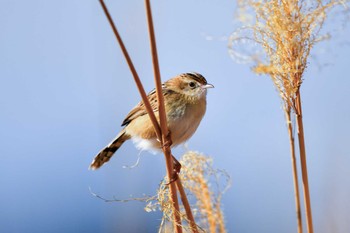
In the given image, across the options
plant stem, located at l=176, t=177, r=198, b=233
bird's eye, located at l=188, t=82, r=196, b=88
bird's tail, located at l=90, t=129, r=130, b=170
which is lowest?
plant stem, located at l=176, t=177, r=198, b=233

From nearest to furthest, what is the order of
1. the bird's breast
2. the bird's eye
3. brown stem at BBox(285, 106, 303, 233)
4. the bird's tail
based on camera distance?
brown stem at BBox(285, 106, 303, 233)
the bird's breast
the bird's tail
the bird's eye

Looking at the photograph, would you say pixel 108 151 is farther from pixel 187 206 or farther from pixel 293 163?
pixel 293 163

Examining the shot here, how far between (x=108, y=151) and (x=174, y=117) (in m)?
0.53

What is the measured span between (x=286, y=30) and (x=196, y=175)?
60cm

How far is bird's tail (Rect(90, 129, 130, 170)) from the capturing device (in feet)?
9.28

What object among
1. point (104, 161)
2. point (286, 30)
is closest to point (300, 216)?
point (286, 30)

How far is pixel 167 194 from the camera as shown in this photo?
5.71 ft

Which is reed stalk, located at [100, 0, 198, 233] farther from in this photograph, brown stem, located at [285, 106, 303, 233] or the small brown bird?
the small brown bird

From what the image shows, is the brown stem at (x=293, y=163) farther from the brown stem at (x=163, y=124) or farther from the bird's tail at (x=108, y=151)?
the bird's tail at (x=108, y=151)

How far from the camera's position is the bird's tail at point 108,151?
2.83 metres

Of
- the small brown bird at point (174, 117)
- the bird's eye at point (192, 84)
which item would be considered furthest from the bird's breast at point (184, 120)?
the bird's eye at point (192, 84)

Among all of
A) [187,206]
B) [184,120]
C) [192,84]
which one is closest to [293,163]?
[187,206]

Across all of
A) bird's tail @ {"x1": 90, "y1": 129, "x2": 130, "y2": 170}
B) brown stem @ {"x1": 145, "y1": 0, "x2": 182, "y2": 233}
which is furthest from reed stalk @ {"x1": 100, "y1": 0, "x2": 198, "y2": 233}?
bird's tail @ {"x1": 90, "y1": 129, "x2": 130, "y2": 170}

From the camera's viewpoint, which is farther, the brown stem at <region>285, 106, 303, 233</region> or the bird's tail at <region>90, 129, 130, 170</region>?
the bird's tail at <region>90, 129, 130, 170</region>
